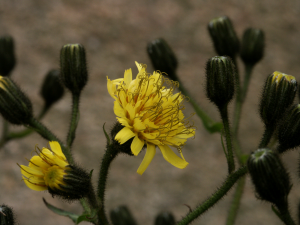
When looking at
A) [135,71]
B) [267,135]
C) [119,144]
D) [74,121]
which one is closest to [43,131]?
[74,121]

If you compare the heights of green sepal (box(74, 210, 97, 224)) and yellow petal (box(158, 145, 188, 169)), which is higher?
yellow petal (box(158, 145, 188, 169))

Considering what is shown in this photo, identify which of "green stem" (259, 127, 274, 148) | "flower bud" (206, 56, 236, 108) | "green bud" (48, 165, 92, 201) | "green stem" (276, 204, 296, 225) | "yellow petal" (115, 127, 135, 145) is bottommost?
"green stem" (276, 204, 296, 225)

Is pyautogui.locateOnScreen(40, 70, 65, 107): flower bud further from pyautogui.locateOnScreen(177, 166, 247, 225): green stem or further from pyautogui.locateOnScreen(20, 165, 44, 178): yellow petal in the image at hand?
pyautogui.locateOnScreen(177, 166, 247, 225): green stem

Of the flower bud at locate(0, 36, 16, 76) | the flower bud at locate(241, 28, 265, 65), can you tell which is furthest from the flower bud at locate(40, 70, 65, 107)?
Result: the flower bud at locate(241, 28, 265, 65)

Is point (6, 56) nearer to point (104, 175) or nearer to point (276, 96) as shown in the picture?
point (104, 175)

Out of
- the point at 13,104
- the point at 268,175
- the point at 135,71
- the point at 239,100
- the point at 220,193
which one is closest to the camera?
the point at 268,175

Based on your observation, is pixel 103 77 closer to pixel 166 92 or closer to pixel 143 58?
pixel 143 58

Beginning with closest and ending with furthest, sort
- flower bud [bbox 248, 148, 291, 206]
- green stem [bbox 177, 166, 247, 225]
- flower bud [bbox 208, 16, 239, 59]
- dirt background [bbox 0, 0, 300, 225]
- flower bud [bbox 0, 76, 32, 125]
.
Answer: flower bud [bbox 248, 148, 291, 206] < green stem [bbox 177, 166, 247, 225] < flower bud [bbox 0, 76, 32, 125] < flower bud [bbox 208, 16, 239, 59] < dirt background [bbox 0, 0, 300, 225]
